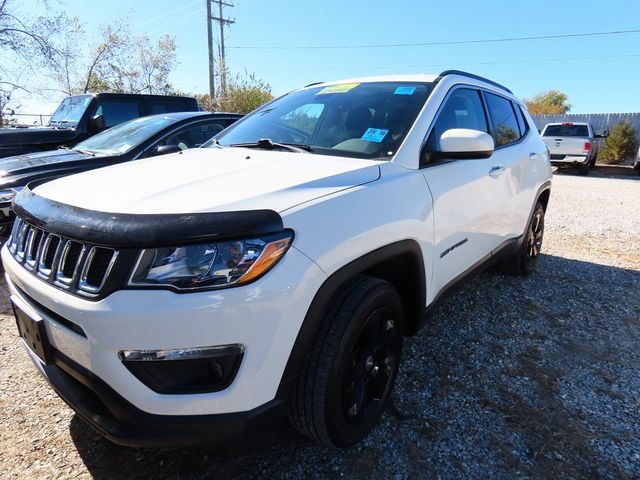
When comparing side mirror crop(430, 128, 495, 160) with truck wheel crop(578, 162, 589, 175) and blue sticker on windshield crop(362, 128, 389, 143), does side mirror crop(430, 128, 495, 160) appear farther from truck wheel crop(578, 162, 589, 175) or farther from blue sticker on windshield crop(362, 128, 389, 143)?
truck wheel crop(578, 162, 589, 175)

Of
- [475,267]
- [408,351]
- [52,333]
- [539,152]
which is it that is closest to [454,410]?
[408,351]

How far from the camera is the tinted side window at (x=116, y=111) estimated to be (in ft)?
24.8

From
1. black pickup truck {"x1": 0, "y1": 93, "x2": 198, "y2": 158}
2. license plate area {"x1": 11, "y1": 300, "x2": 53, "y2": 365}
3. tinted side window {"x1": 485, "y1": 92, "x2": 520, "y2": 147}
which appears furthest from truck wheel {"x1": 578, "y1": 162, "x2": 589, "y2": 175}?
license plate area {"x1": 11, "y1": 300, "x2": 53, "y2": 365}

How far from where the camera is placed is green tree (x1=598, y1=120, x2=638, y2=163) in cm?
1886

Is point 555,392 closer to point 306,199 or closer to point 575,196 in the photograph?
point 306,199

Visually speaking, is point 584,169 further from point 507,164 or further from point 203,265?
point 203,265

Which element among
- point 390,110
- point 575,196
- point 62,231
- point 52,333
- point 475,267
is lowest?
point 575,196

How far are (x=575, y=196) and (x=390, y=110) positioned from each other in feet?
32.3

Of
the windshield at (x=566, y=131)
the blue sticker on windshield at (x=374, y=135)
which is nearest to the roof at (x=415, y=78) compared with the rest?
the blue sticker on windshield at (x=374, y=135)

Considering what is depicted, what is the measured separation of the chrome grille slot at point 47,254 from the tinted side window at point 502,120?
3071 millimetres

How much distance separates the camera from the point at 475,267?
3.11 metres

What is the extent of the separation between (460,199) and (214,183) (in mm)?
1515

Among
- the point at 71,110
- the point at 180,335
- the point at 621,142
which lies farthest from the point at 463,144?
the point at 621,142

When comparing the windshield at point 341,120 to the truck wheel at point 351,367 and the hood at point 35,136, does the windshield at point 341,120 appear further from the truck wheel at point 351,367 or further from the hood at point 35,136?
the hood at point 35,136
